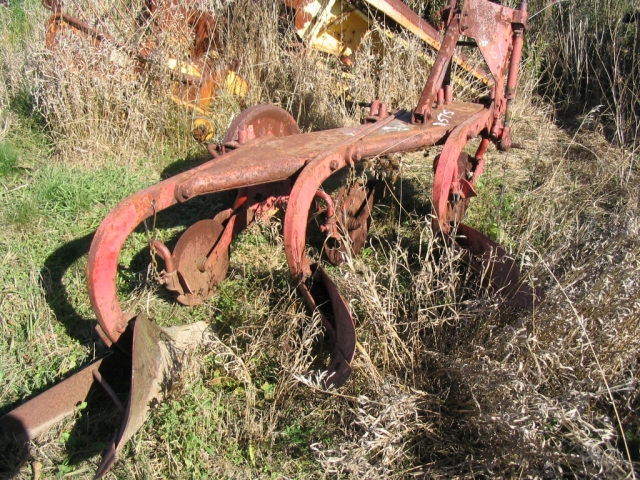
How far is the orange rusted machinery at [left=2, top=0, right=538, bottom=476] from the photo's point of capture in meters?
2.35

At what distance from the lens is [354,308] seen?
2896mm

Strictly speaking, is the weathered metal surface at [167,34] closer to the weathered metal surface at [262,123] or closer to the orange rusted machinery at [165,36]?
the orange rusted machinery at [165,36]

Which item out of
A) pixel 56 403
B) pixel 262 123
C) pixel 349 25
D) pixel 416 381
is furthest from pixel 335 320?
pixel 349 25

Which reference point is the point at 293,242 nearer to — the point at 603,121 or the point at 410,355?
the point at 410,355

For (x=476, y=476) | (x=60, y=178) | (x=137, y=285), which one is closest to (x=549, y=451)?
(x=476, y=476)

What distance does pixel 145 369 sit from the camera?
2357 millimetres

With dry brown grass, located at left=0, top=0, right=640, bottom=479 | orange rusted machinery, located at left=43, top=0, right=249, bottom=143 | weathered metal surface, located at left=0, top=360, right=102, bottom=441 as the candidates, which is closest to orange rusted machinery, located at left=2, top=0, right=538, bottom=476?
weathered metal surface, located at left=0, top=360, right=102, bottom=441

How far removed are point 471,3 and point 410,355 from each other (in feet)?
7.42

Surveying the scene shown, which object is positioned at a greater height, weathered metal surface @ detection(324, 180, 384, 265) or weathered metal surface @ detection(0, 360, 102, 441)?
weathered metal surface @ detection(324, 180, 384, 265)

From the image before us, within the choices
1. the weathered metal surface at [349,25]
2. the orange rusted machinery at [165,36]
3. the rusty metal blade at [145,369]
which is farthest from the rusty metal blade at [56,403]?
the weathered metal surface at [349,25]

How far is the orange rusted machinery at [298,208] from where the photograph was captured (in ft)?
7.72

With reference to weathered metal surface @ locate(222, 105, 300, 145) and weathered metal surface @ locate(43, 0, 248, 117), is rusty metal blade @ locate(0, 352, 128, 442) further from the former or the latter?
weathered metal surface @ locate(43, 0, 248, 117)

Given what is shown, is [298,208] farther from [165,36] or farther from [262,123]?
[165,36]

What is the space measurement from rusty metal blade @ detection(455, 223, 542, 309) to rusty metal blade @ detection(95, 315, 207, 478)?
1417 mm
